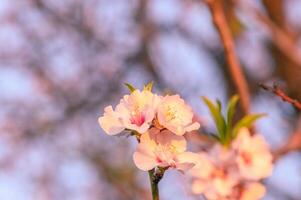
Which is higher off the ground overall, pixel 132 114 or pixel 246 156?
pixel 246 156

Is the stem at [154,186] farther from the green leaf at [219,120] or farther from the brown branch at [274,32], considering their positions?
the brown branch at [274,32]

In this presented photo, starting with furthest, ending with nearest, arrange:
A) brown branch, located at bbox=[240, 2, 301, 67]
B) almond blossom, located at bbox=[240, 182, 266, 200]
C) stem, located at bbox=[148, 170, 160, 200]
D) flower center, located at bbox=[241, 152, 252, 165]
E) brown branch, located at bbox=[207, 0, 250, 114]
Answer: brown branch, located at bbox=[240, 2, 301, 67]
brown branch, located at bbox=[207, 0, 250, 114]
flower center, located at bbox=[241, 152, 252, 165]
almond blossom, located at bbox=[240, 182, 266, 200]
stem, located at bbox=[148, 170, 160, 200]

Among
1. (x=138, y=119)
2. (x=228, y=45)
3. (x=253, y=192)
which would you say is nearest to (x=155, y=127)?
(x=138, y=119)

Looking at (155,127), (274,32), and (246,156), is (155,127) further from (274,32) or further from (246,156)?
(274,32)

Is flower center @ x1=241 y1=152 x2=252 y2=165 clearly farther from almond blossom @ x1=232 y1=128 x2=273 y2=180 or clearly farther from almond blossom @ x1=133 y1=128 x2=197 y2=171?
almond blossom @ x1=133 y1=128 x2=197 y2=171

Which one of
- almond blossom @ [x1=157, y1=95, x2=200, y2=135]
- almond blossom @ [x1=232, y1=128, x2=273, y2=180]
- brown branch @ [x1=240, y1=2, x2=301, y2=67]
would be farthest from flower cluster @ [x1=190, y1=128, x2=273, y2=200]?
brown branch @ [x1=240, y1=2, x2=301, y2=67]

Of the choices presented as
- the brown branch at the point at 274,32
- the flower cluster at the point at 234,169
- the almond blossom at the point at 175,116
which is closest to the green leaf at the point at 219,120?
the flower cluster at the point at 234,169

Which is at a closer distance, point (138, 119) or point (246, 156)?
point (138, 119)
